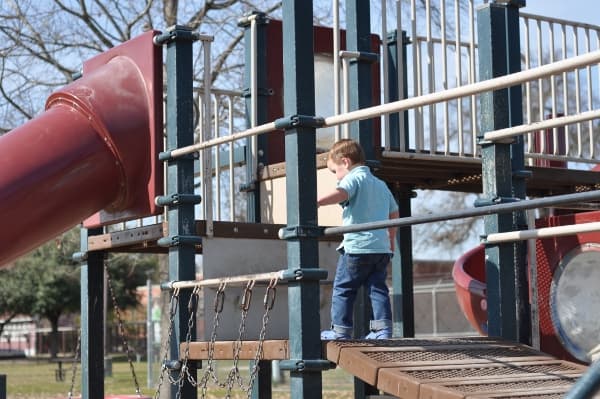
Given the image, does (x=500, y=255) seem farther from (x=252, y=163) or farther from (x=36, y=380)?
(x=36, y=380)

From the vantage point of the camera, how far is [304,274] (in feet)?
16.2

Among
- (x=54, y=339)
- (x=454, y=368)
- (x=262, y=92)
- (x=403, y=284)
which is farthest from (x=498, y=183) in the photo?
(x=54, y=339)

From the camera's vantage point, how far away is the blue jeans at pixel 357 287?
5.57 m

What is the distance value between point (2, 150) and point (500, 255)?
10.1 ft

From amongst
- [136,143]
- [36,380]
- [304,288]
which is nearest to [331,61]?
[136,143]

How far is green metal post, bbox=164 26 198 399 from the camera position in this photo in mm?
6127

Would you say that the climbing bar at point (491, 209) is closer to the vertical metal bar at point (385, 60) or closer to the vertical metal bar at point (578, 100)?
the vertical metal bar at point (385, 60)

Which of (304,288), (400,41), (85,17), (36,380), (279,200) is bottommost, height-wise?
(36,380)

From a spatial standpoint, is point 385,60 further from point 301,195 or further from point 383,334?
point 301,195

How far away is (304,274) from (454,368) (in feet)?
2.74

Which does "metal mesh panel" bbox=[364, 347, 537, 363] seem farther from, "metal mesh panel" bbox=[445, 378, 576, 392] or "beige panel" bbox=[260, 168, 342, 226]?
"beige panel" bbox=[260, 168, 342, 226]

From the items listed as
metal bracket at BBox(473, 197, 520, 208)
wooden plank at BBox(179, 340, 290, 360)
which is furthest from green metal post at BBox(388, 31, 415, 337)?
metal bracket at BBox(473, 197, 520, 208)

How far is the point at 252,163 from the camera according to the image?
24.8ft

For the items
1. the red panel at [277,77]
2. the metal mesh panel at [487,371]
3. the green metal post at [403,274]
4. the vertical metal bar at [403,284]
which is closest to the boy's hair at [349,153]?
the metal mesh panel at [487,371]
